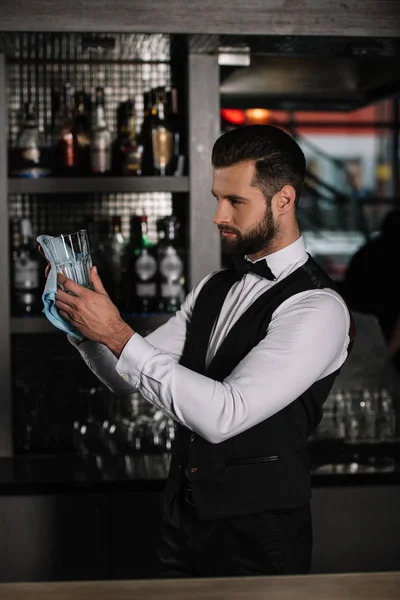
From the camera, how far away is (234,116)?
13.1ft

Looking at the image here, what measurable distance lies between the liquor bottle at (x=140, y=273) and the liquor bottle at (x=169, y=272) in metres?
0.03

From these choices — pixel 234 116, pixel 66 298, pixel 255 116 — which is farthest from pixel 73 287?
pixel 255 116

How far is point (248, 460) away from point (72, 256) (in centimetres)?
55

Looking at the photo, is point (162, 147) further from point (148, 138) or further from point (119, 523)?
point (119, 523)

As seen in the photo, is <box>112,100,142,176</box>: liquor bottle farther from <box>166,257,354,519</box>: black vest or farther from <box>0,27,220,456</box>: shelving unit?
<box>166,257,354,519</box>: black vest

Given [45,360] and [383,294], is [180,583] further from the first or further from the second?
[383,294]

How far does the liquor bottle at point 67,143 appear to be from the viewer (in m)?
2.89

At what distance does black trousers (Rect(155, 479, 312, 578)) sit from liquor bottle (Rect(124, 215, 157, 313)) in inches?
42.6

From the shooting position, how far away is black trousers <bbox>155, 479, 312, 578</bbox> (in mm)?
1812

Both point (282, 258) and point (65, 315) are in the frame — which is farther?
point (282, 258)

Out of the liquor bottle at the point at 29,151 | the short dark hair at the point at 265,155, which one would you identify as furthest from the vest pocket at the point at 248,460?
the liquor bottle at the point at 29,151

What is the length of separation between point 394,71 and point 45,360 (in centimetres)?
163

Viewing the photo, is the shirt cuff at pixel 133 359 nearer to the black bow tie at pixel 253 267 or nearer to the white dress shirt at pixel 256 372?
the white dress shirt at pixel 256 372

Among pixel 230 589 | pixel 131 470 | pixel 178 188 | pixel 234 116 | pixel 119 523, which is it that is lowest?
pixel 119 523
